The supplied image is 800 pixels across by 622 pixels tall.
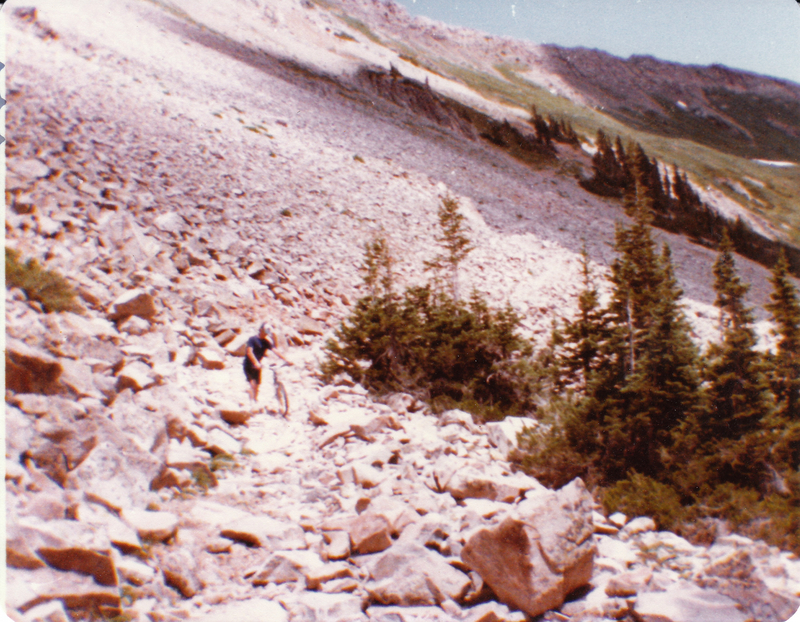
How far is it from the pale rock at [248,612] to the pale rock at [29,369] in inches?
104

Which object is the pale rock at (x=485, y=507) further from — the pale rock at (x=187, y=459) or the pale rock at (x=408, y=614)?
the pale rock at (x=187, y=459)

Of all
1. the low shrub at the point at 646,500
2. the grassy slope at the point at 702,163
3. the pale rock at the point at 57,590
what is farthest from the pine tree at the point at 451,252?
the grassy slope at the point at 702,163

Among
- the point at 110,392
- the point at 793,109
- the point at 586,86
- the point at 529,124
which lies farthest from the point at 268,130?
the point at 793,109

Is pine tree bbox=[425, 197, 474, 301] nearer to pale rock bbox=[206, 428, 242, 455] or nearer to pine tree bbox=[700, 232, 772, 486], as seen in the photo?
pine tree bbox=[700, 232, 772, 486]

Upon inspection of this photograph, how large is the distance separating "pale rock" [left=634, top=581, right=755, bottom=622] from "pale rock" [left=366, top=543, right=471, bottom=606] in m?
1.28

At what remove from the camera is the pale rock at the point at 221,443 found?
18.7ft

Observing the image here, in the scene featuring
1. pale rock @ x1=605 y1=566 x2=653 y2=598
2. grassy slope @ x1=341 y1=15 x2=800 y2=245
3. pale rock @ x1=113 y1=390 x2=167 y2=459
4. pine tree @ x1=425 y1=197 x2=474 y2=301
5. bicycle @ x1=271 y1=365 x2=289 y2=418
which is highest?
grassy slope @ x1=341 y1=15 x2=800 y2=245

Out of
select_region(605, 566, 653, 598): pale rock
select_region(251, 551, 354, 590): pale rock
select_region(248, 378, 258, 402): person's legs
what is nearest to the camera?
select_region(605, 566, 653, 598): pale rock

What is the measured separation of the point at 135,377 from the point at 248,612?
3.53 meters

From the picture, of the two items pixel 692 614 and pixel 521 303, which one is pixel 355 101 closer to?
pixel 521 303

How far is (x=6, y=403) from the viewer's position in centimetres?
371

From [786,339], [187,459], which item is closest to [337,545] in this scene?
[187,459]

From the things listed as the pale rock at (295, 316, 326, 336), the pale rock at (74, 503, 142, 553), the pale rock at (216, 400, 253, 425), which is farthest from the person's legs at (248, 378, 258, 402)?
the pale rock at (74, 503, 142, 553)

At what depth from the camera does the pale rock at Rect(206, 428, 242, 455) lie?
5.70 meters
